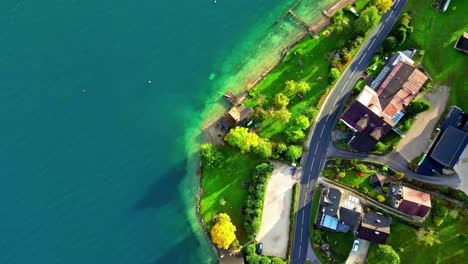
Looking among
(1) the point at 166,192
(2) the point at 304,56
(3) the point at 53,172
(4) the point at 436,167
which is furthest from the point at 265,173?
(3) the point at 53,172

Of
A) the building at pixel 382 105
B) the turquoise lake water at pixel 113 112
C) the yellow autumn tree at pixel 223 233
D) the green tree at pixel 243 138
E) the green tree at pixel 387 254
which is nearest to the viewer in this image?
the green tree at pixel 387 254

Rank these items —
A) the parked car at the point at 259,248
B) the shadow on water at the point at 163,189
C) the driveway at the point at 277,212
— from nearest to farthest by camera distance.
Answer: the parked car at the point at 259,248 < the driveway at the point at 277,212 < the shadow on water at the point at 163,189

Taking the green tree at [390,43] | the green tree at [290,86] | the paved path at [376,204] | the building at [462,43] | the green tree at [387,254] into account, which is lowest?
the green tree at [387,254]

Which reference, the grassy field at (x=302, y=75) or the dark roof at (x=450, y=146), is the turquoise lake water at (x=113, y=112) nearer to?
the grassy field at (x=302, y=75)

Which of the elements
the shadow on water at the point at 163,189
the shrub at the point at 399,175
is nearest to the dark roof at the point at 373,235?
the shrub at the point at 399,175

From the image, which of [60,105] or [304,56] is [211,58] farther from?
[60,105]

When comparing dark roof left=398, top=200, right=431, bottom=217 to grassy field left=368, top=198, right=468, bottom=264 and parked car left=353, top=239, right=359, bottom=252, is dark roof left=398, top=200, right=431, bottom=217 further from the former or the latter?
parked car left=353, top=239, right=359, bottom=252

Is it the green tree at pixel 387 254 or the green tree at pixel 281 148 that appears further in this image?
the green tree at pixel 281 148
